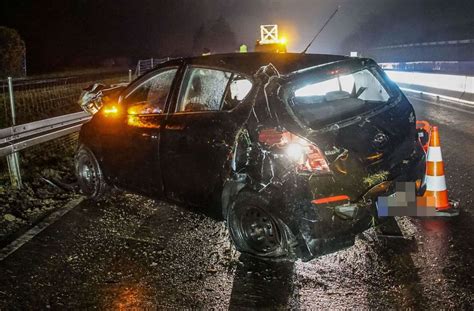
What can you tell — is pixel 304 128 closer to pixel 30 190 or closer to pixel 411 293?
pixel 411 293

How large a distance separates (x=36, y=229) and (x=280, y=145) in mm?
2914

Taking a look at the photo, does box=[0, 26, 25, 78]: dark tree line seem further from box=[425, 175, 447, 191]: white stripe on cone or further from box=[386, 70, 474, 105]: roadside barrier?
box=[425, 175, 447, 191]: white stripe on cone

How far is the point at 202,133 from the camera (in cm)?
429

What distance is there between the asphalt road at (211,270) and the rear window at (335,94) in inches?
47.1

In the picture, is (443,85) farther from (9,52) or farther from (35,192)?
(9,52)

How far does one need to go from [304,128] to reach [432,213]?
1742 mm

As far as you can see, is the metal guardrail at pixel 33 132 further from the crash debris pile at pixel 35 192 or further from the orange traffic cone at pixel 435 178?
the orange traffic cone at pixel 435 178

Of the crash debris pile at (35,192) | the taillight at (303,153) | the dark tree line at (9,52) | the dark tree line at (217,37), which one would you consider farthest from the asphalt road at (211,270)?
the dark tree line at (217,37)

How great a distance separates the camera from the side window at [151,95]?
500 centimetres

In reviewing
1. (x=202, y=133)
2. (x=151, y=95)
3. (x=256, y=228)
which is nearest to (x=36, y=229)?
(x=151, y=95)

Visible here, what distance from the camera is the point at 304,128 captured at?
369cm

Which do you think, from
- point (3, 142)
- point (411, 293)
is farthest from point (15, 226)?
point (411, 293)

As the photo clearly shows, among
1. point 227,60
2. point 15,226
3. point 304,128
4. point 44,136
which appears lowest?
point 15,226

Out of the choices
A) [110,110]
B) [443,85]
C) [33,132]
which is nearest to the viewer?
[110,110]
